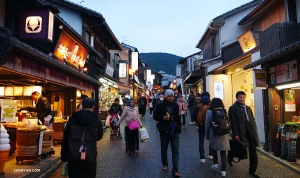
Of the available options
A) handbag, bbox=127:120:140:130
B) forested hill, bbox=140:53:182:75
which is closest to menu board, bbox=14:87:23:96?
handbag, bbox=127:120:140:130

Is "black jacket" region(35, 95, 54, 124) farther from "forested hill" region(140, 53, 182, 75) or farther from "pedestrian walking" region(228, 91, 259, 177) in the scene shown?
"forested hill" region(140, 53, 182, 75)

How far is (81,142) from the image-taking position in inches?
152

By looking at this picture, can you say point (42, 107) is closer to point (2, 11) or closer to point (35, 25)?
point (35, 25)

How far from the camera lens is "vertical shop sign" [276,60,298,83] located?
7.41 metres

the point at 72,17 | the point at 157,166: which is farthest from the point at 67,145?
the point at 72,17

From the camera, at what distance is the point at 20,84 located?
1089cm

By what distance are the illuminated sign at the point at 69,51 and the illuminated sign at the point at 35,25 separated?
216 cm

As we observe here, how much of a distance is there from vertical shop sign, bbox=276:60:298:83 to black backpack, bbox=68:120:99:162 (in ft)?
21.2

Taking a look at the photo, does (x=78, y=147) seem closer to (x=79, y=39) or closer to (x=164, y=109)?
(x=164, y=109)

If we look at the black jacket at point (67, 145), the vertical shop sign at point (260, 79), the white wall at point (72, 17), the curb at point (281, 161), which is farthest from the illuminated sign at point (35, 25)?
the curb at point (281, 161)

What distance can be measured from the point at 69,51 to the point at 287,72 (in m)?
9.67

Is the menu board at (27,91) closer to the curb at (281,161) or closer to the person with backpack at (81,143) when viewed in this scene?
the person with backpack at (81,143)

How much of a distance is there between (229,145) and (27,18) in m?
7.71

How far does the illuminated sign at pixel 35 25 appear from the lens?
8.24 m
